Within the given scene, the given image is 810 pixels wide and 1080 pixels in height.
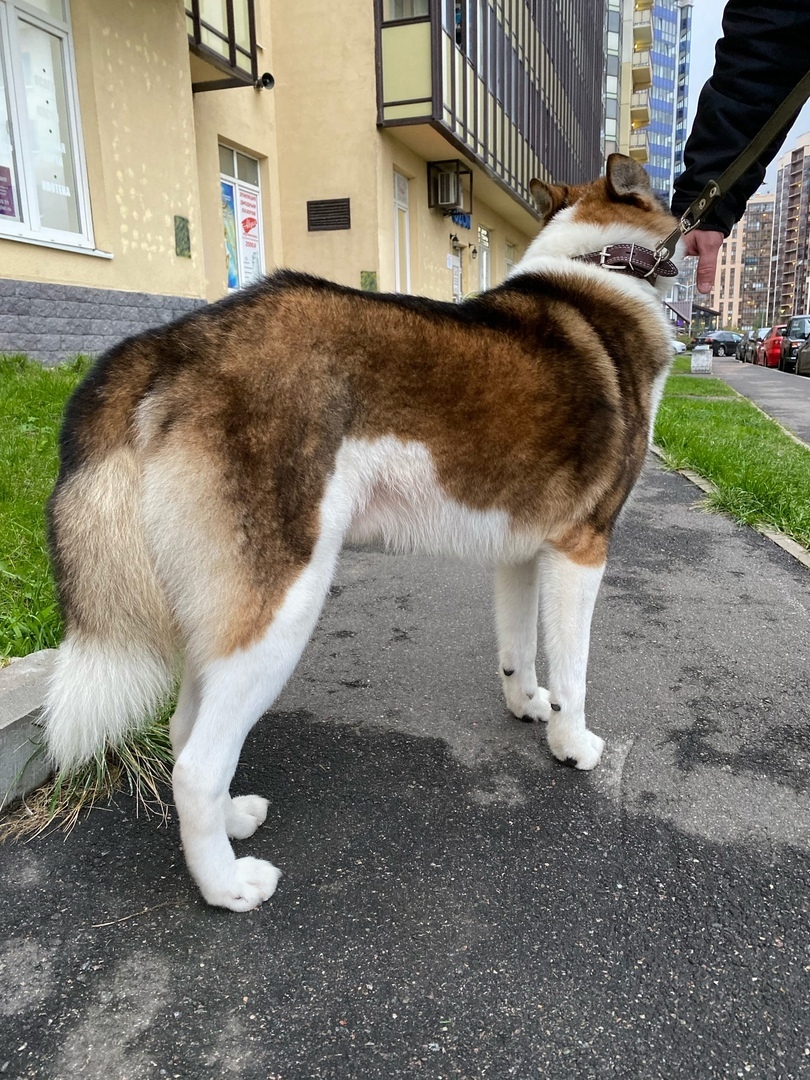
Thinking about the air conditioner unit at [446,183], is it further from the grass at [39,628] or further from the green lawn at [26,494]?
the grass at [39,628]

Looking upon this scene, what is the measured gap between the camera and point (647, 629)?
3.78 m

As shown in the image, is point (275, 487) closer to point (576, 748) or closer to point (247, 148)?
point (576, 748)

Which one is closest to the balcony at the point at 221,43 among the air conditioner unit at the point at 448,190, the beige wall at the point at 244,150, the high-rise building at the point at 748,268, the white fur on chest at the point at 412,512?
the beige wall at the point at 244,150

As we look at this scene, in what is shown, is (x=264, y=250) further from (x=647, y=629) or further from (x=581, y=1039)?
(x=581, y=1039)

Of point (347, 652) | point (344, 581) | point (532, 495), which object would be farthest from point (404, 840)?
point (344, 581)

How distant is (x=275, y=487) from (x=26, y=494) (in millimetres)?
2995

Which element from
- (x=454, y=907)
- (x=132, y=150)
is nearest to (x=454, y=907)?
(x=454, y=907)

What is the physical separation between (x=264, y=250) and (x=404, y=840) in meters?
14.2

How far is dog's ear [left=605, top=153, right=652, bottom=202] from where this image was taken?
2.69m

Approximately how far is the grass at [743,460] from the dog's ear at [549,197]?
126 inches

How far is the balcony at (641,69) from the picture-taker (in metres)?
55.3

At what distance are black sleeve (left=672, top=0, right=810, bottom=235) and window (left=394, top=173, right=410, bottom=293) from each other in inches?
531

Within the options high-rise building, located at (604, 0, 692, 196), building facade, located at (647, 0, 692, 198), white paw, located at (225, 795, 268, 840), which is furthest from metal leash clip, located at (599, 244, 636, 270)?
building facade, located at (647, 0, 692, 198)

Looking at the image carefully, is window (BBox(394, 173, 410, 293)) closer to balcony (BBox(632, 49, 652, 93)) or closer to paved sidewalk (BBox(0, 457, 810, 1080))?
paved sidewalk (BBox(0, 457, 810, 1080))
